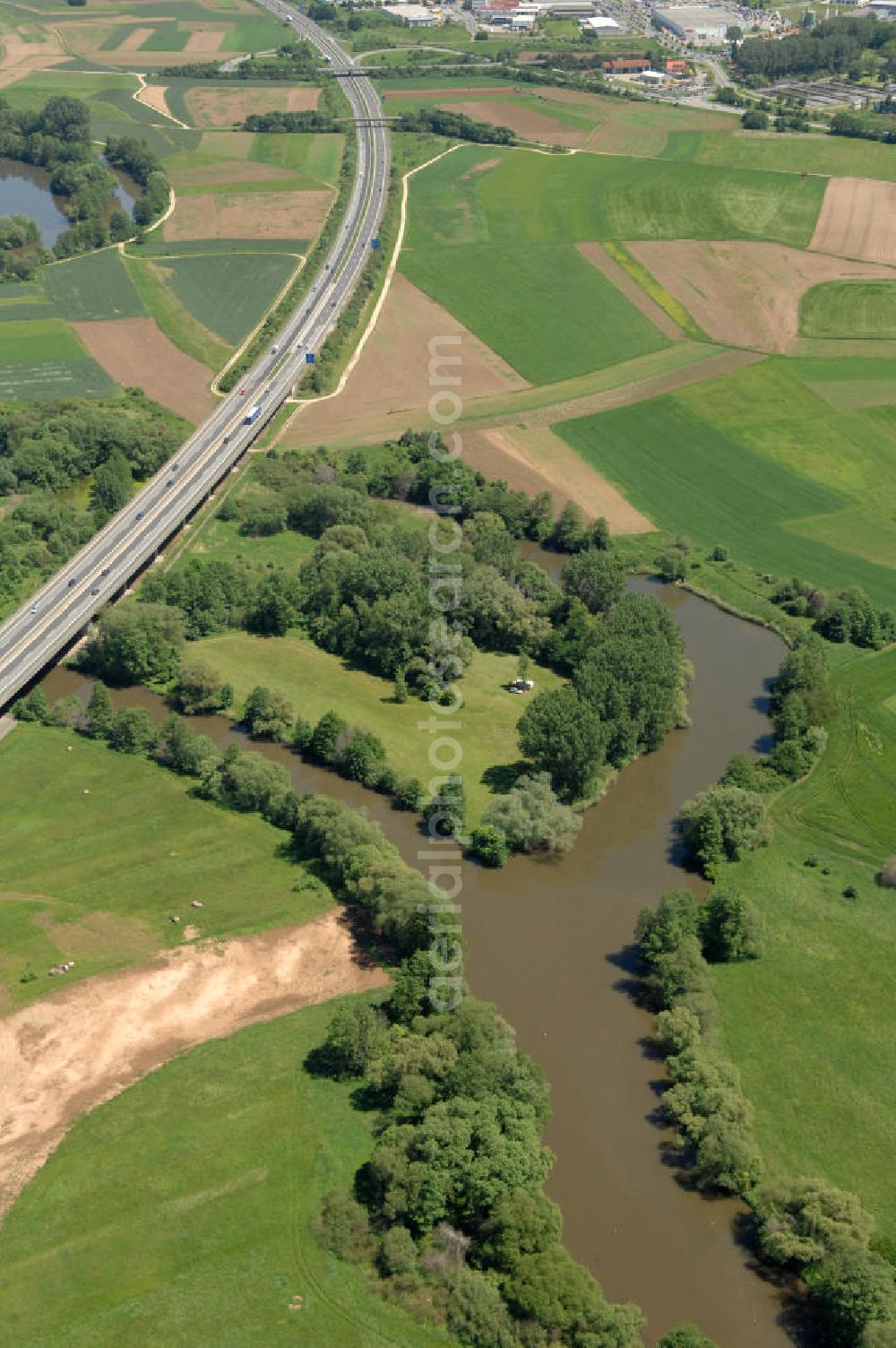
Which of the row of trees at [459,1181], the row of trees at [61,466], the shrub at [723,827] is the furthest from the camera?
the row of trees at [61,466]

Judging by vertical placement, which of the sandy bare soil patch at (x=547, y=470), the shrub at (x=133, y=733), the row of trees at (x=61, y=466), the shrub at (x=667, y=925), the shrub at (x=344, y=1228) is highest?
the sandy bare soil patch at (x=547, y=470)

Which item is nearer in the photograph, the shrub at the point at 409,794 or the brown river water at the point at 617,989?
the brown river water at the point at 617,989

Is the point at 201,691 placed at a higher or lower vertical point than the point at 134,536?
lower

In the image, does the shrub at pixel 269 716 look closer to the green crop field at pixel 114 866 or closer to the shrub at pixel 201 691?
the shrub at pixel 201 691

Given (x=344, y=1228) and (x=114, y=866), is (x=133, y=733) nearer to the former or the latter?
(x=114, y=866)

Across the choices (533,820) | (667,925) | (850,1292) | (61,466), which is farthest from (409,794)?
(61,466)

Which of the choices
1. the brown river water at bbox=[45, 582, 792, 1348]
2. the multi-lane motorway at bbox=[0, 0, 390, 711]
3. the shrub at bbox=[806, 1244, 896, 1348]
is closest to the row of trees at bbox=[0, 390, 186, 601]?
the multi-lane motorway at bbox=[0, 0, 390, 711]

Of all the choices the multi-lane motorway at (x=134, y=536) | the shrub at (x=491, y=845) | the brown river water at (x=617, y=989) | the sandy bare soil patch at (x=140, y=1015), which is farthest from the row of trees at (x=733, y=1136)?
the multi-lane motorway at (x=134, y=536)

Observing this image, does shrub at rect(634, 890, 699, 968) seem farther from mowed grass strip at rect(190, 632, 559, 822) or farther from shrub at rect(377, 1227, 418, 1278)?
shrub at rect(377, 1227, 418, 1278)
